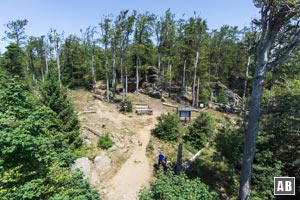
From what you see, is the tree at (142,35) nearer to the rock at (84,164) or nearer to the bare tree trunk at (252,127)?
the rock at (84,164)

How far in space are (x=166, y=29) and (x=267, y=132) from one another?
974 inches

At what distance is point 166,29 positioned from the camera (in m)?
33.6

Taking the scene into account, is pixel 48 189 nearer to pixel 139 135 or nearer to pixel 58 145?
pixel 58 145

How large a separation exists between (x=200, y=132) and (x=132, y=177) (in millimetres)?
7236

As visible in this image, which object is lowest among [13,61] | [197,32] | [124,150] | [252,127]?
[124,150]

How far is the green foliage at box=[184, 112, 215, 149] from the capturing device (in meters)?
17.9

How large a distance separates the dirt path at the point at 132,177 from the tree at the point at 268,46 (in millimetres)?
5682

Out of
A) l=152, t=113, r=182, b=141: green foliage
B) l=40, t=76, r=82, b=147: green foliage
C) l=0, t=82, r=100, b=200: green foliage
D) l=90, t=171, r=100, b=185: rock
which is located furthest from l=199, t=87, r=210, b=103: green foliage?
l=0, t=82, r=100, b=200: green foliage

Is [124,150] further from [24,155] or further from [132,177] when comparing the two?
[24,155]

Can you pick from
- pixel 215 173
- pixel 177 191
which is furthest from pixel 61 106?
pixel 215 173

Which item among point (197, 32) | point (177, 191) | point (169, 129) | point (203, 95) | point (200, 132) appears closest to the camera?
point (177, 191)

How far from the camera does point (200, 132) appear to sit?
712 inches

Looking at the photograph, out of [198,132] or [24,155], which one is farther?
[198,132]

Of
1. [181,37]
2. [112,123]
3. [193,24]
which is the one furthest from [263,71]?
[181,37]
